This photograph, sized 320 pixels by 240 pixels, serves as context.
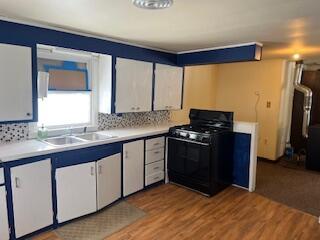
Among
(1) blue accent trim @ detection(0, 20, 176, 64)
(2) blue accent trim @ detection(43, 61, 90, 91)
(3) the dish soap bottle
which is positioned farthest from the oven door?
(3) the dish soap bottle

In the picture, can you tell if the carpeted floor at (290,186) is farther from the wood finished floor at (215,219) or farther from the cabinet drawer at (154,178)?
the cabinet drawer at (154,178)

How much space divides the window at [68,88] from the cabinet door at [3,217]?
100cm

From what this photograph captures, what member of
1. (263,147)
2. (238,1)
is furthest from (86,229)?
(263,147)

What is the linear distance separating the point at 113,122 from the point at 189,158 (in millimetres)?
1251

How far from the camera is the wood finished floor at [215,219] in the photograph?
245cm

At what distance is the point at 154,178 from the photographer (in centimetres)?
356

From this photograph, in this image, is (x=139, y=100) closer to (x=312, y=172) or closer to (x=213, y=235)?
(x=213, y=235)

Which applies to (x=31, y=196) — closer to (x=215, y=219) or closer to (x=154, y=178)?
(x=154, y=178)

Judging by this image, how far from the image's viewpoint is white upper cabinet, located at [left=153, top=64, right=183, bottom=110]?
387cm

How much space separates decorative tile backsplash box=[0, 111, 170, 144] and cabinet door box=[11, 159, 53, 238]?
59cm

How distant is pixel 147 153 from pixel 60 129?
1191 mm

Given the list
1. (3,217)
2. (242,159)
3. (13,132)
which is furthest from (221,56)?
(3,217)

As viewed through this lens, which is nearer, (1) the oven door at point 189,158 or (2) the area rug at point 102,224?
(2) the area rug at point 102,224

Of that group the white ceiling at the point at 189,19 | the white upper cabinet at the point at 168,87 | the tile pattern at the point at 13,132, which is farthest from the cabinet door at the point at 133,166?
the white ceiling at the point at 189,19
